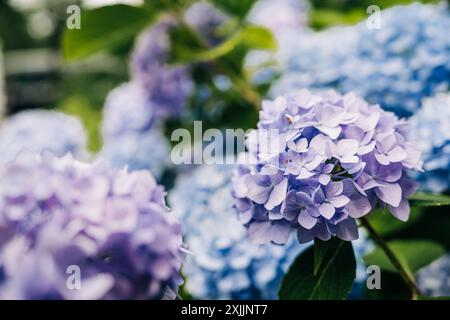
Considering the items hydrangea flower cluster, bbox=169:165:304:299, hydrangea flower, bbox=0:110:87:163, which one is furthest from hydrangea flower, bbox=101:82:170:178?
hydrangea flower cluster, bbox=169:165:304:299

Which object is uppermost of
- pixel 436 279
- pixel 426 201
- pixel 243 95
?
Answer: pixel 243 95

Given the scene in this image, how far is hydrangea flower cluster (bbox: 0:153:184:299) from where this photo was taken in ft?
1.27

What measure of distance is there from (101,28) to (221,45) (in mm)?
247

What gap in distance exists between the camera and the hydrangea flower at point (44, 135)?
60.1 inches

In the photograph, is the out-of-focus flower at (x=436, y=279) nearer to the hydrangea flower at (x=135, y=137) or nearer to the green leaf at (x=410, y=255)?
the green leaf at (x=410, y=255)

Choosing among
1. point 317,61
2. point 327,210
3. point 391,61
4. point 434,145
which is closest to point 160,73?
point 317,61

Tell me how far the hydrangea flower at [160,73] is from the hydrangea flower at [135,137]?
4cm

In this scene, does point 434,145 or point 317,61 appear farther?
point 317,61

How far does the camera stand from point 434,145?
0.84m

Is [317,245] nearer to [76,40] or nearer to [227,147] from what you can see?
[227,147]

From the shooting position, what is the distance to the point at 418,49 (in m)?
1.00

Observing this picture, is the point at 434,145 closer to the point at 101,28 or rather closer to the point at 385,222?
the point at 385,222

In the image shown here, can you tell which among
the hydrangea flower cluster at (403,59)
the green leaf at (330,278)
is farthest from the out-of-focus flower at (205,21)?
the green leaf at (330,278)
